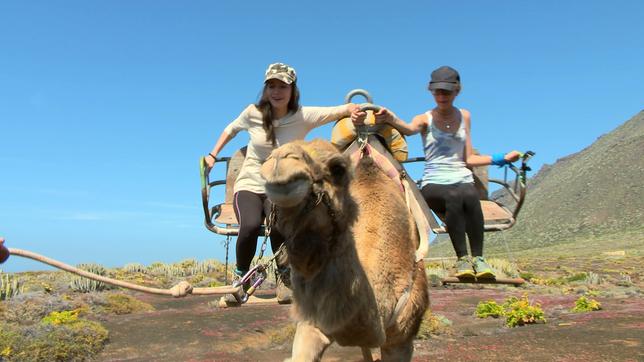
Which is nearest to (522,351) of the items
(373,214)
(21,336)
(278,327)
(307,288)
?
(278,327)

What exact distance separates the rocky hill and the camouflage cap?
147 feet

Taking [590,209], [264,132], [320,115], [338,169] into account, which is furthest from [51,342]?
[590,209]

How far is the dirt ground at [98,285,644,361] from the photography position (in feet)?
25.3

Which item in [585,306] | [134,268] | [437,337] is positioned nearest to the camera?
[437,337]

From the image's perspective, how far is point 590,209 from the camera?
5984 cm

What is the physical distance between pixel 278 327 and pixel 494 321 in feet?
14.4

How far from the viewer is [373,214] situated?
328 cm

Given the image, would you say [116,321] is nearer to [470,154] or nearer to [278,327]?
[278,327]

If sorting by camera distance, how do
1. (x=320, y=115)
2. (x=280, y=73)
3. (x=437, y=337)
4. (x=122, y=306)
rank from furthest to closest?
(x=122, y=306) < (x=437, y=337) < (x=320, y=115) < (x=280, y=73)

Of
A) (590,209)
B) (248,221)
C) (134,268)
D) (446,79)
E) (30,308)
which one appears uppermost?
(446,79)

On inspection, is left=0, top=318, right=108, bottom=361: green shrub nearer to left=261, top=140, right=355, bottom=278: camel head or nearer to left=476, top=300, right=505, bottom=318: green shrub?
left=476, top=300, right=505, bottom=318: green shrub

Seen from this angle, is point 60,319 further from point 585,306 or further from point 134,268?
point 134,268

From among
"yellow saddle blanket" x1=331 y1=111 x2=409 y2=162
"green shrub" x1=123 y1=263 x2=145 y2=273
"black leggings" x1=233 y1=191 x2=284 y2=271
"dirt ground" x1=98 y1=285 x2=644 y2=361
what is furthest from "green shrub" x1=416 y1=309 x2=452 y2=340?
"green shrub" x1=123 y1=263 x2=145 y2=273

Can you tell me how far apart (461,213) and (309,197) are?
10.7 feet
